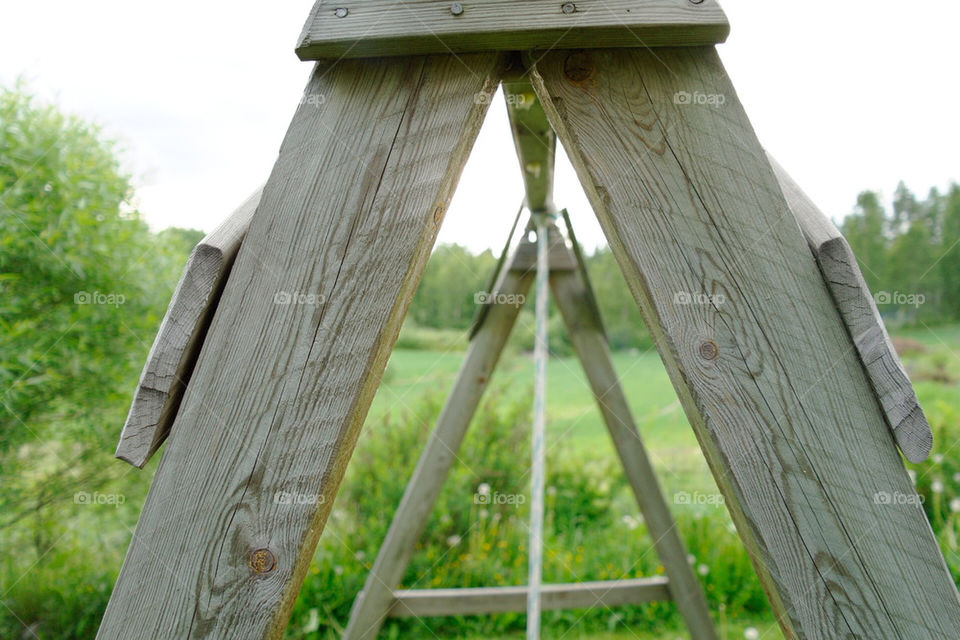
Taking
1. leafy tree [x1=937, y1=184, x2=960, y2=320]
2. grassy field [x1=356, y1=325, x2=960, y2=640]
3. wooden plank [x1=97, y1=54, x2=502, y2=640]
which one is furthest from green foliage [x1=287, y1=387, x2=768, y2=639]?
wooden plank [x1=97, y1=54, x2=502, y2=640]

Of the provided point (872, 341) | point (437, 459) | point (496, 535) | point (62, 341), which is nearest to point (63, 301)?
point (62, 341)

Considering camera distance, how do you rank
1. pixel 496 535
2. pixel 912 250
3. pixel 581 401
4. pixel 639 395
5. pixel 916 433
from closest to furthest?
pixel 916 433, pixel 496 535, pixel 912 250, pixel 639 395, pixel 581 401

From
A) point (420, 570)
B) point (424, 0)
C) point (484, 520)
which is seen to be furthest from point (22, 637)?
point (424, 0)

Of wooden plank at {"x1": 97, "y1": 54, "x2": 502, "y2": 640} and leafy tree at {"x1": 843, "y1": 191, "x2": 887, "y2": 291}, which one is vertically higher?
leafy tree at {"x1": 843, "y1": 191, "x2": 887, "y2": 291}

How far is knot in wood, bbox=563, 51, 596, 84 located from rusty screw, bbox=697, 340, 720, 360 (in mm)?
354

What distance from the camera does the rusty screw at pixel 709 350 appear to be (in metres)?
0.70

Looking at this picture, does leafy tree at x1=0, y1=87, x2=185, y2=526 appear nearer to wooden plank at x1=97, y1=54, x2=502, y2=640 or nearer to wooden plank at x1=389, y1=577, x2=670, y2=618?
wooden plank at x1=389, y1=577, x2=670, y2=618

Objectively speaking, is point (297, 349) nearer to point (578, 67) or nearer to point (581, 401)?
point (578, 67)

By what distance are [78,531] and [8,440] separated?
2.25ft

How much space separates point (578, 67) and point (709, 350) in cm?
38

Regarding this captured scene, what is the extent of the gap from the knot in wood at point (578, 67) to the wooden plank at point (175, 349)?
0.45m

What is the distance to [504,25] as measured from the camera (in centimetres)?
72

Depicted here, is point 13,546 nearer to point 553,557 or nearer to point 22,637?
point 22,637

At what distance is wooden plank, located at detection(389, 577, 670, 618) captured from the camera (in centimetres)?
203
